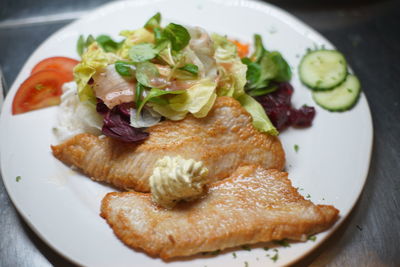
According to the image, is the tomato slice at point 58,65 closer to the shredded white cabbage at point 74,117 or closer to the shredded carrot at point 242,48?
the shredded white cabbage at point 74,117

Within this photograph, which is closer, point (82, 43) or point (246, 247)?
point (246, 247)

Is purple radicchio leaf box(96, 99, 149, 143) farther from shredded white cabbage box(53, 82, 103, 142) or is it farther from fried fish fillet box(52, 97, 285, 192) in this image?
shredded white cabbage box(53, 82, 103, 142)

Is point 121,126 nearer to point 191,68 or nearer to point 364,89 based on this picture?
point 191,68

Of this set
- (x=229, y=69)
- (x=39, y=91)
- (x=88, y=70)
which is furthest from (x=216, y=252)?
(x=39, y=91)

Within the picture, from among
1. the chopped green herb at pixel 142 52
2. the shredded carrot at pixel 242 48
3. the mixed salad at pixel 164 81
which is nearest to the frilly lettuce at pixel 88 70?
the mixed salad at pixel 164 81

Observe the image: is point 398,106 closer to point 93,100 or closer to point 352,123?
point 352,123
